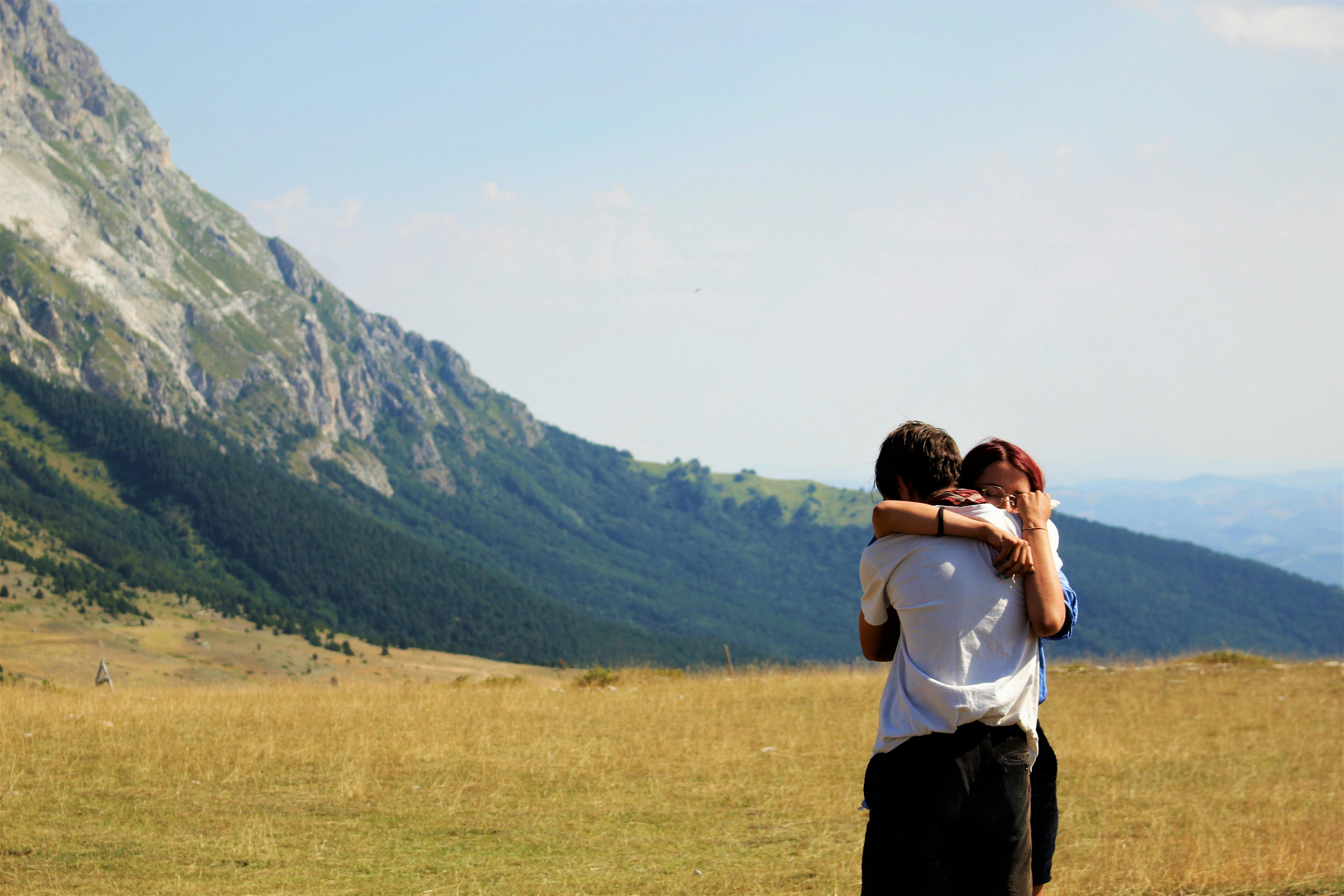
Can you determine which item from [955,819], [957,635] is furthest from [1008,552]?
[955,819]

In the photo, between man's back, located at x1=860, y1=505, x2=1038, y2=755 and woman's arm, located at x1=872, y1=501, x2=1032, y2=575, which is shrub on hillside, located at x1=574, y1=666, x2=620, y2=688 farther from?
woman's arm, located at x1=872, y1=501, x2=1032, y2=575

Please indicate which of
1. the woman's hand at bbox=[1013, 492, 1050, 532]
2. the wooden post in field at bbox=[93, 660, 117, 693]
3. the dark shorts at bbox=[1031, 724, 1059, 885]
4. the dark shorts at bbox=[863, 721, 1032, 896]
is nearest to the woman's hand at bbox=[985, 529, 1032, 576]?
the woman's hand at bbox=[1013, 492, 1050, 532]

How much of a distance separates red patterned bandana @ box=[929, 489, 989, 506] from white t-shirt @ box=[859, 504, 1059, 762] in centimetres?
3

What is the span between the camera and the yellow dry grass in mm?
8258

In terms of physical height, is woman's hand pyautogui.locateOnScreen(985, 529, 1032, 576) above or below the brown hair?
below

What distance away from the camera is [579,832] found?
33.0 feet

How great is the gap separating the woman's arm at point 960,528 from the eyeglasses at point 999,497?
353 millimetres

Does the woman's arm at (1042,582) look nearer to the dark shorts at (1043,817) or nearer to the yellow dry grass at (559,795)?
the dark shorts at (1043,817)

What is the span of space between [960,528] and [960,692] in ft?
2.16

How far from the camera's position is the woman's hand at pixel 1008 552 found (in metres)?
3.78

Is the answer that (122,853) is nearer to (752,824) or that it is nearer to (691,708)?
(752,824)

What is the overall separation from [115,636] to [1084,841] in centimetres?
11425

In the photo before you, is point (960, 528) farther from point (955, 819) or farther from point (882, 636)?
point (955, 819)

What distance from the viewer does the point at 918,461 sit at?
4188mm
